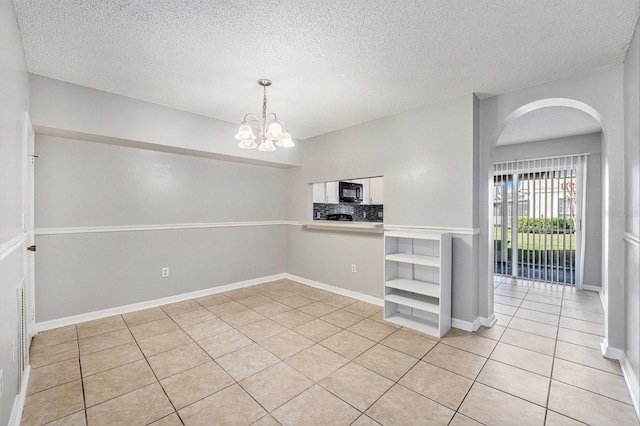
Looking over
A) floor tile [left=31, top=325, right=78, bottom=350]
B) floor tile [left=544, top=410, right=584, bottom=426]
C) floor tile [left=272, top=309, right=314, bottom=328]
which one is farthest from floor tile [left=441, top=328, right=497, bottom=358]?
floor tile [left=31, top=325, right=78, bottom=350]

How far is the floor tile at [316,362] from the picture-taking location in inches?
90.6

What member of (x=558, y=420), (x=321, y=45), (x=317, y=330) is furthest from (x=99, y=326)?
(x=558, y=420)

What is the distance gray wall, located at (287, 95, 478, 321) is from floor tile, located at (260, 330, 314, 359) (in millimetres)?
1466

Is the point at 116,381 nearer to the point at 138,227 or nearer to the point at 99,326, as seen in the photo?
the point at 99,326

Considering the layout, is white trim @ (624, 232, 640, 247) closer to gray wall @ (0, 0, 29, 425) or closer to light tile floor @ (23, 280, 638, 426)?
light tile floor @ (23, 280, 638, 426)

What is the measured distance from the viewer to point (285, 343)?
2.80 m

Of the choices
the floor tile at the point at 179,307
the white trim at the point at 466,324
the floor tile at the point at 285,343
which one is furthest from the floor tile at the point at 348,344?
the floor tile at the point at 179,307

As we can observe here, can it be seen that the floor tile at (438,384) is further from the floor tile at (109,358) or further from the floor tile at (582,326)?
the floor tile at (109,358)

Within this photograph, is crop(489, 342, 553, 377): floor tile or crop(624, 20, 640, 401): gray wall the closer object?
crop(624, 20, 640, 401): gray wall

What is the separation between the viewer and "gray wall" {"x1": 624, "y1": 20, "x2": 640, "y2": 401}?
1.94 m

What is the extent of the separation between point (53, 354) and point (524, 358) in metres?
4.22

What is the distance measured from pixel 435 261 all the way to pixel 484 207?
86 centimetres

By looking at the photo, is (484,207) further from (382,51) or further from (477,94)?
(382,51)

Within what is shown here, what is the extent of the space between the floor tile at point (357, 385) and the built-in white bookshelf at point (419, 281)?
1.08 metres
